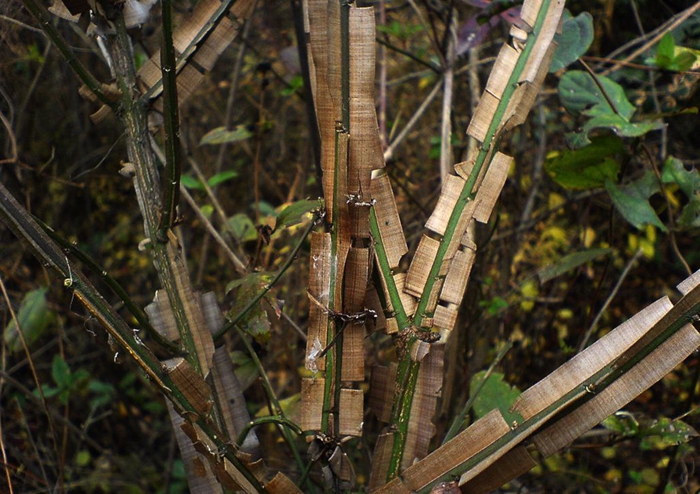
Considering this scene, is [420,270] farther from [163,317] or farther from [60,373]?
[60,373]

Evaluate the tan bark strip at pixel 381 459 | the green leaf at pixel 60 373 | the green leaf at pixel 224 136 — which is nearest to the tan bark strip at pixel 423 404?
the tan bark strip at pixel 381 459

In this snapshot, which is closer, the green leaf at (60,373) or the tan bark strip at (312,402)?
the tan bark strip at (312,402)

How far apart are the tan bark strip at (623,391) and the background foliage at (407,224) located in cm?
46

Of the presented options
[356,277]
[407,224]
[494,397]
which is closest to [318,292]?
[356,277]

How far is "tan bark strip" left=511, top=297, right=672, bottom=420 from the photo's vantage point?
731 millimetres

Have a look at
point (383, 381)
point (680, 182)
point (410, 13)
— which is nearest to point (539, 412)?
point (383, 381)

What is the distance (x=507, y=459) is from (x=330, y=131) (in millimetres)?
419

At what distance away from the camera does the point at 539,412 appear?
74cm

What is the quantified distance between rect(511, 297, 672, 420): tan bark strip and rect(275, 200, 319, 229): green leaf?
49 centimetres

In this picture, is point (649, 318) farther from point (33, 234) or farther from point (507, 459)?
point (33, 234)

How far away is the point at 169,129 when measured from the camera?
31.8 inches

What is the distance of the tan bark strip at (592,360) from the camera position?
0.73 m

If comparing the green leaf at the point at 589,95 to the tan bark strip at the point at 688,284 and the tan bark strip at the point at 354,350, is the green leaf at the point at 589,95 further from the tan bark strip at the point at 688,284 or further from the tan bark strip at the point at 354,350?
the tan bark strip at the point at 354,350

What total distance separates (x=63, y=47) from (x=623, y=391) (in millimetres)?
789
